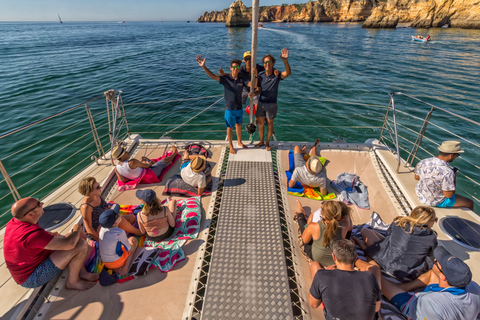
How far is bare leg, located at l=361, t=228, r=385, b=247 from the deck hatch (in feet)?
3.70

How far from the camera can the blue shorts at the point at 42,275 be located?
2.38 metres

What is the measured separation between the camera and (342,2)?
96312 millimetres

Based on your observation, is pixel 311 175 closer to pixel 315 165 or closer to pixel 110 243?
pixel 315 165

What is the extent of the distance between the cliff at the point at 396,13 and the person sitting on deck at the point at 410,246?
71.5m

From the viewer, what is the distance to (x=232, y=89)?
4.61 metres

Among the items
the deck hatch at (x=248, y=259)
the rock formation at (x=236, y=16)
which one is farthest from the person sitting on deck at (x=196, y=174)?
the rock formation at (x=236, y=16)

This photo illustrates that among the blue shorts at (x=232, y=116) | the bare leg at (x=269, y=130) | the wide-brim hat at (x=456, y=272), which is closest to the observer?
the wide-brim hat at (x=456, y=272)

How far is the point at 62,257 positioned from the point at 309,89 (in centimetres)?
1488

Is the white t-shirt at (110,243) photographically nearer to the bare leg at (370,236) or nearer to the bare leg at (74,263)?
the bare leg at (74,263)

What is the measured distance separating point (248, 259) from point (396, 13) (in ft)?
296

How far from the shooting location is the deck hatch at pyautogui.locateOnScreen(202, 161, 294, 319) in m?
2.38

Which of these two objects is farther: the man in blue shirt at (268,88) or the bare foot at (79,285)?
the man in blue shirt at (268,88)

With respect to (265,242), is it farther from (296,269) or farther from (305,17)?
(305,17)

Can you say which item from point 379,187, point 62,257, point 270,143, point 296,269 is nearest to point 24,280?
point 62,257
